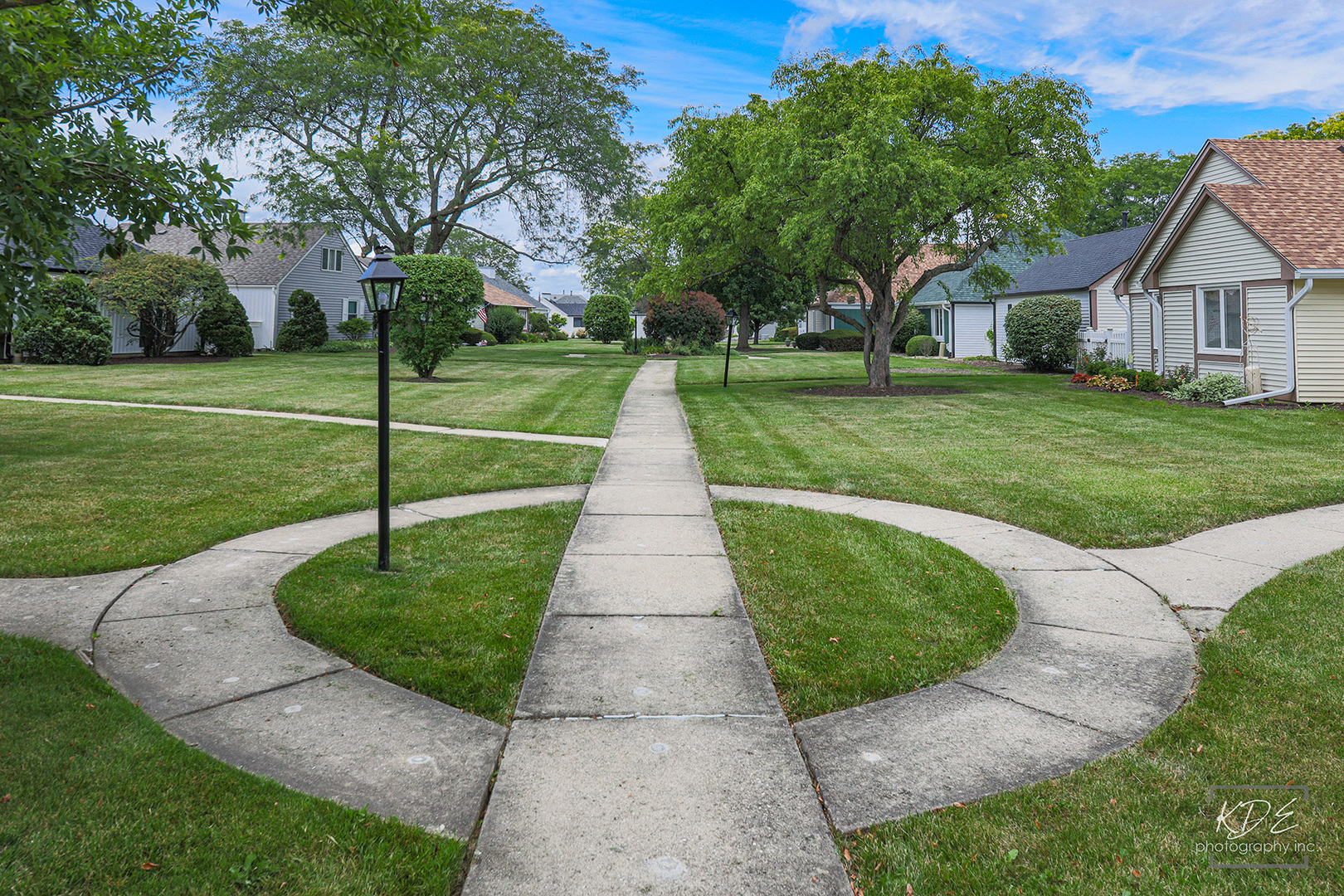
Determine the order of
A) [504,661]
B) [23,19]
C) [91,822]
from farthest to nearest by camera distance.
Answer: [23,19], [504,661], [91,822]

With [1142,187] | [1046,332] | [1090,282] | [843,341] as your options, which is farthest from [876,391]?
[1142,187]

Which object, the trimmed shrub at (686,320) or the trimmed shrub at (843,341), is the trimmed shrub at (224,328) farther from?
the trimmed shrub at (843,341)

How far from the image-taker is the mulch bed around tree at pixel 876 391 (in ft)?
66.4

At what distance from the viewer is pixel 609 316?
162 ft

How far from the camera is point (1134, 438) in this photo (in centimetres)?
1248

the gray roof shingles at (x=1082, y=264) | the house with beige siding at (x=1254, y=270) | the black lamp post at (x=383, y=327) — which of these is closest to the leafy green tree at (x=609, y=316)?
the gray roof shingles at (x=1082, y=264)

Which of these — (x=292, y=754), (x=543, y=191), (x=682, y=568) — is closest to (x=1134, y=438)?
(x=682, y=568)

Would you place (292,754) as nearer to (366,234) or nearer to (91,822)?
(91,822)

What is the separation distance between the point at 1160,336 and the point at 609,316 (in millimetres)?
32545

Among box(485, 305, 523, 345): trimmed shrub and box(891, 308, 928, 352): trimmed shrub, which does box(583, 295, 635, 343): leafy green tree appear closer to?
box(485, 305, 523, 345): trimmed shrub

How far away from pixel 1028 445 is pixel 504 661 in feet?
31.7

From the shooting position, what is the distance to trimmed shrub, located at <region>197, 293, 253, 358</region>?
29469 millimetres

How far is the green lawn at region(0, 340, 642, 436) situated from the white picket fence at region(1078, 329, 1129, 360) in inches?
548

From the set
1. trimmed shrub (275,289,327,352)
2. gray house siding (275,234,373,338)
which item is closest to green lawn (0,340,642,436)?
trimmed shrub (275,289,327,352)
